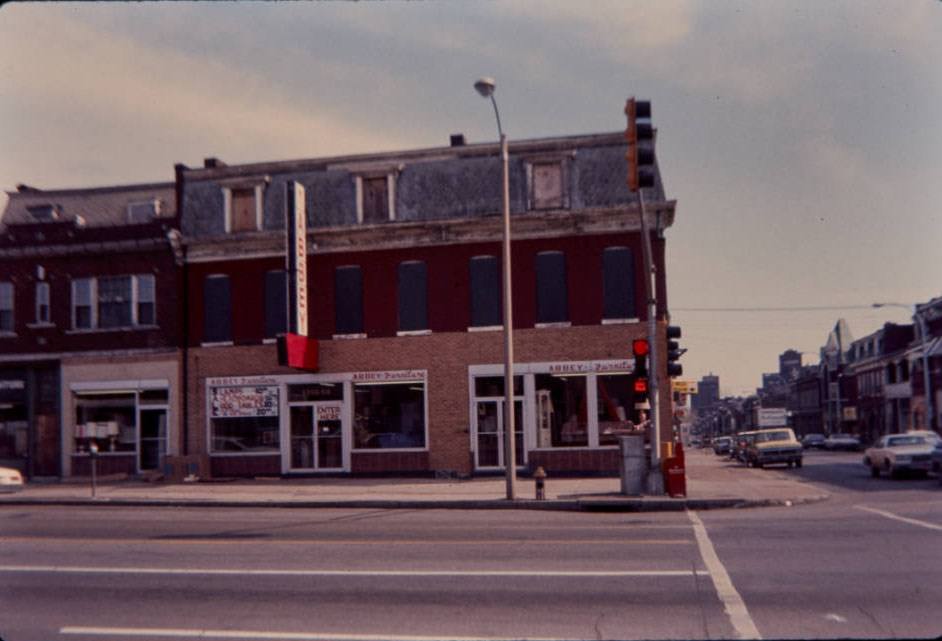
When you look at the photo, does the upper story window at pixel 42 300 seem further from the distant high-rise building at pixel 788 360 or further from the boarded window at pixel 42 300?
the distant high-rise building at pixel 788 360

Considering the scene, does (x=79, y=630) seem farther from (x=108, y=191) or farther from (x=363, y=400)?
(x=108, y=191)

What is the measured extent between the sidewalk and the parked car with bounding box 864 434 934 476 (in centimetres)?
313

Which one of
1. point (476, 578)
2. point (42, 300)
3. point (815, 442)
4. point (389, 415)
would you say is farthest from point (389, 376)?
point (815, 442)

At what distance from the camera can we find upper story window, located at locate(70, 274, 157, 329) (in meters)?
30.3

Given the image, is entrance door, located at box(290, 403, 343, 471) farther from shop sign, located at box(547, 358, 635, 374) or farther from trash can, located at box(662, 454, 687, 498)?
trash can, located at box(662, 454, 687, 498)

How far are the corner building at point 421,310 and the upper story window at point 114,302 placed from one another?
148 cm

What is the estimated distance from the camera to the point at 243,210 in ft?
99.9

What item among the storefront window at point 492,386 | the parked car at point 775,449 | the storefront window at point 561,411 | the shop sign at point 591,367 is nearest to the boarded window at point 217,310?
the storefront window at point 492,386

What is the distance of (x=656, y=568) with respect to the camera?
1112cm

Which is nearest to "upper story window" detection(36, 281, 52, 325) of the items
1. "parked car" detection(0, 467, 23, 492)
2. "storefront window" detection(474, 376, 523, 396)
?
"parked car" detection(0, 467, 23, 492)

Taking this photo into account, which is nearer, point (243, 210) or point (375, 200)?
point (375, 200)

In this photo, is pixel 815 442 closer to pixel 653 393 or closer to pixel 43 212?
pixel 653 393

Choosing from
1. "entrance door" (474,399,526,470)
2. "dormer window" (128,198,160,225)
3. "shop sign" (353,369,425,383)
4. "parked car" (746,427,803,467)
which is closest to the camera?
"entrance door" (474,399,526,470)

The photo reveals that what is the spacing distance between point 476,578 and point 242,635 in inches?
128
